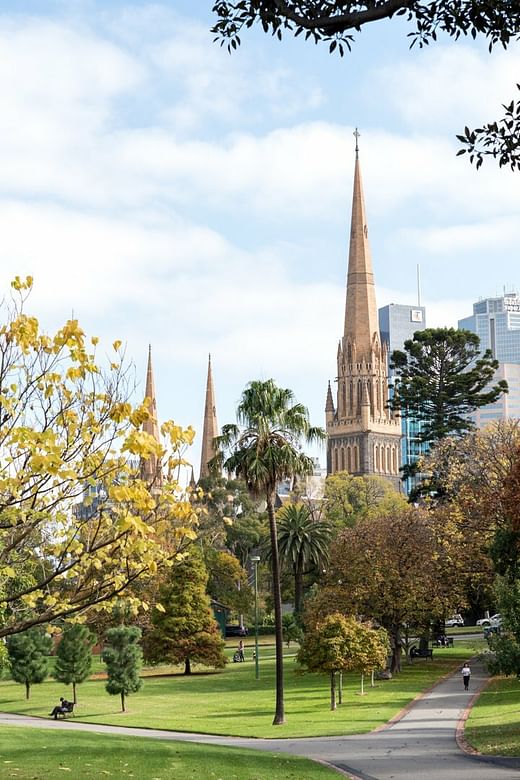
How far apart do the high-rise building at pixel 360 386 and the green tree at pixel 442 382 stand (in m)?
60.3

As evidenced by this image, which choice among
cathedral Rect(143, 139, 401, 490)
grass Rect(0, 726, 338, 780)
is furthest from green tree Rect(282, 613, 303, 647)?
cathedral Rect(143, 139, 401, 490)

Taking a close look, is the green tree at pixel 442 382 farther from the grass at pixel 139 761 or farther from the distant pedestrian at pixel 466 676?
the grass at pixel 139 761

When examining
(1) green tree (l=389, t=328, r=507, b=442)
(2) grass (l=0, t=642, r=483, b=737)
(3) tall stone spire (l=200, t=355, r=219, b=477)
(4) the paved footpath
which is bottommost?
(2) grass (l=0, t=642, r=483, b=737)

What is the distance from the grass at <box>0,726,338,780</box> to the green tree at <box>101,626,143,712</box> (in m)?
16.5

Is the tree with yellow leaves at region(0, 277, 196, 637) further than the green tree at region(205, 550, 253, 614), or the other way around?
the green tree at region(205, 550, 253, 614)

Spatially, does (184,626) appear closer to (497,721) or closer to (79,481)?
(497,721)

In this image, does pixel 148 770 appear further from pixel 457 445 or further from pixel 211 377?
pixel 211 377

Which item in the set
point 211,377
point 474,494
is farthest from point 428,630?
point 211,377

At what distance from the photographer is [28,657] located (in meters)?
51.9

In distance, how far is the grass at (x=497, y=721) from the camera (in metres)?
25.0

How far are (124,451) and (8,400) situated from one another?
56.2 inches

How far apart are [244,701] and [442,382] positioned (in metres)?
32.6

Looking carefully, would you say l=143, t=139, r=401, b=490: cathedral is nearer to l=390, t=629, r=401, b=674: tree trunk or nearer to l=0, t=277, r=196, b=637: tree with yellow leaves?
l=390, t=629, r=401, b=674: tree trunk

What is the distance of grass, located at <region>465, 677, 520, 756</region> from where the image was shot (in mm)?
24953
